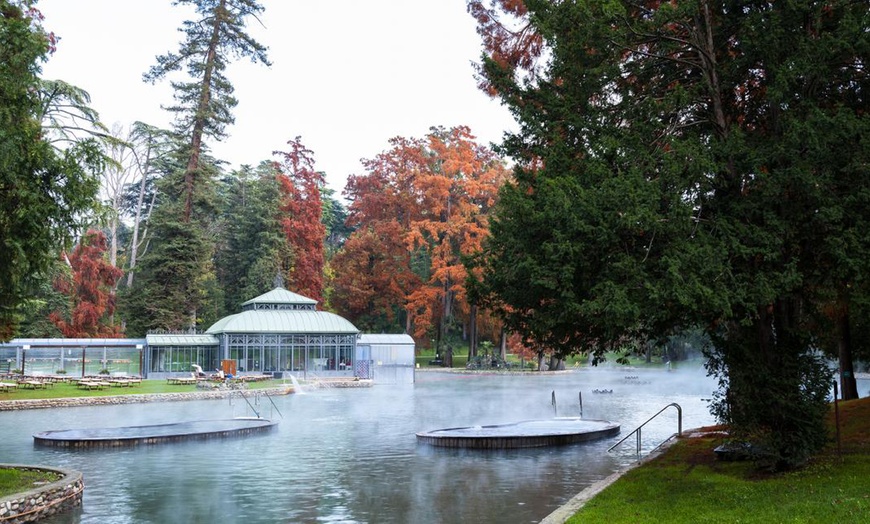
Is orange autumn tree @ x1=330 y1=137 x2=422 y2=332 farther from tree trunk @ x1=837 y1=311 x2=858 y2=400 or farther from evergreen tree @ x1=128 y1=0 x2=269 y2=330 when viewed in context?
tree trunk @ x1=837 y1=311 x2=858 y2=400

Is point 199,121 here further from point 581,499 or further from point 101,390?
point 581,499

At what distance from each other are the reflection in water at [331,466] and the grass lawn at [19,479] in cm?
79

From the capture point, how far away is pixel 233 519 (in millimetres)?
11039

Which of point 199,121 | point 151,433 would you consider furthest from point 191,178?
point 151,433

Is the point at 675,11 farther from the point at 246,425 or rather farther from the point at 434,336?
the point at 434,336

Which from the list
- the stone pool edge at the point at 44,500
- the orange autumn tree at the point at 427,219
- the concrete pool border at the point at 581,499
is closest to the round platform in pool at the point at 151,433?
the stone pool edge at the point at 44,500

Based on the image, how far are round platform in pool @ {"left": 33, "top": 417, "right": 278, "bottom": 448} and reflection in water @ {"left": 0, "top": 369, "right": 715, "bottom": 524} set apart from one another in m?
0.40

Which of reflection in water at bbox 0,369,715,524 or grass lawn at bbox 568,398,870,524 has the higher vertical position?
grass lawn at bbox 568,398,870,524

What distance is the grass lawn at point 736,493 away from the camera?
882 cm

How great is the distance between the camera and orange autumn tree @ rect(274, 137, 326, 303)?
55.0 meters

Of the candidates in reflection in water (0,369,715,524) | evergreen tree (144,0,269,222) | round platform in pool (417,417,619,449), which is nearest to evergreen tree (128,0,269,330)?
evergreen tree (144,0,269,222)

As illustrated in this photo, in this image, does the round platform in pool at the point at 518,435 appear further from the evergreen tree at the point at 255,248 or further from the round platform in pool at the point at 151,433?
the evergreen tree at the point at 255,248

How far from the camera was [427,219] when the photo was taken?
2210 inches

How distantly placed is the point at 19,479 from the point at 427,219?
148ft
